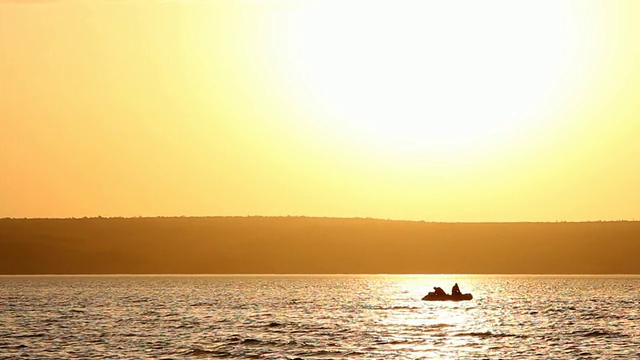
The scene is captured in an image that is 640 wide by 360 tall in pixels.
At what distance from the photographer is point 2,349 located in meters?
92.6

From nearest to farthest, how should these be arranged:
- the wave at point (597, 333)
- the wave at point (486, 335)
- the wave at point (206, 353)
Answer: the wave at point (206, 353) → the wave at point (597, 333) → the wave at point (486, 335)

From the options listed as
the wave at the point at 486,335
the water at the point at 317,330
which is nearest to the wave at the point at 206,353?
the water at the point at 317,330

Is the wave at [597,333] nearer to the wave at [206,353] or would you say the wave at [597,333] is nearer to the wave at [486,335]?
the wave at [486,335]

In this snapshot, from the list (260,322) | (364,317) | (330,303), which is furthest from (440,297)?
(260,322)

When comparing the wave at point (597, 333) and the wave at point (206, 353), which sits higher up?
the wave at point (597, 333)

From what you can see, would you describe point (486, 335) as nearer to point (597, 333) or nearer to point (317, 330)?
point (597, 333)

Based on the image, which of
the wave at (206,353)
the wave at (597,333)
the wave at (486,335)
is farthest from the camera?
the wave at (486,335)

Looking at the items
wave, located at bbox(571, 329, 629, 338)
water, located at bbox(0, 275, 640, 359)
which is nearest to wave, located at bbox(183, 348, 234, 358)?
water, located at bbox(0, 275, 640, 359)

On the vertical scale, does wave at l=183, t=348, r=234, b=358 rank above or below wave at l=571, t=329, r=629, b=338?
below

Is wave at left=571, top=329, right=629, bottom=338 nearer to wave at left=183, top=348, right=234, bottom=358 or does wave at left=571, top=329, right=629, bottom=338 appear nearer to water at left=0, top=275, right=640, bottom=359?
water at left=0, top=275, right=640, bottom=359

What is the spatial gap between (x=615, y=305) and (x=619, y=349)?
3300 inches

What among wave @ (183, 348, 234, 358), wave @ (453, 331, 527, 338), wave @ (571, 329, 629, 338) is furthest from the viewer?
wave @ (453, 331, 527, 338)

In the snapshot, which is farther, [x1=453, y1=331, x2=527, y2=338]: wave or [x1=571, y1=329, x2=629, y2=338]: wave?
[x1=453, y1=331, x2=527, y2=338]: wave

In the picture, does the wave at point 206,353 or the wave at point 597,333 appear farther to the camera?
the wave at point 597,333
